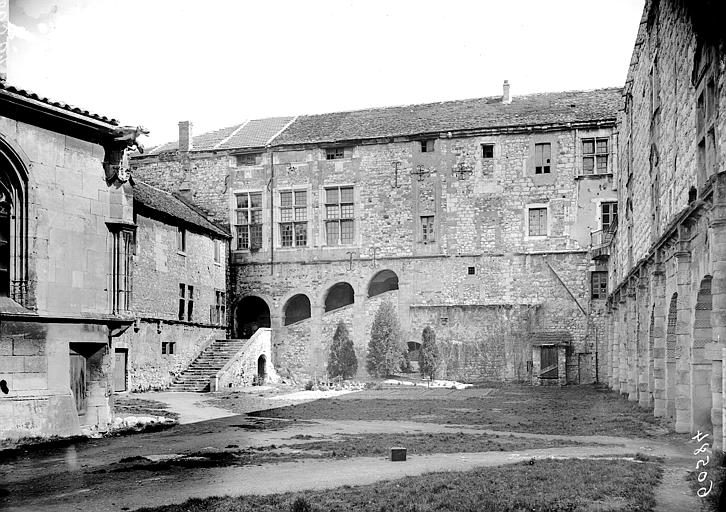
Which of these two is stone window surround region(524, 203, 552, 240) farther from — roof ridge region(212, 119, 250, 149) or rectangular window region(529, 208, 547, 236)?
roof ridge region(212, 119, 250, 149)

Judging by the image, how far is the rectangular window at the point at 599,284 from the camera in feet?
116

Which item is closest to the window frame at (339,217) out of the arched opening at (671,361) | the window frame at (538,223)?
the window frame at (538,223)

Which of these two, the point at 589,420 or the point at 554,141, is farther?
the point at 554,141

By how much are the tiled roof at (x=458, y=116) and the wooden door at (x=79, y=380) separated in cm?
2401

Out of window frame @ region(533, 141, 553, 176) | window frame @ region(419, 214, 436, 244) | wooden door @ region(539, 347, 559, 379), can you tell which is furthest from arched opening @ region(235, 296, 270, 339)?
window frame @ region(533, 141, 553, 176)

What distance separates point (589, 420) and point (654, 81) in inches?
374

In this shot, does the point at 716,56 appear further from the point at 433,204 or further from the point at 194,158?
the point at 194,158

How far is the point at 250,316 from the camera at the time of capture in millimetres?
40906

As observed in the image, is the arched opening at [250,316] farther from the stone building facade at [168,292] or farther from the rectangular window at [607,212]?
the rectangular window at [607,212]

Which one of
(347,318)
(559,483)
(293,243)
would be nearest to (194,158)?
(293,243)

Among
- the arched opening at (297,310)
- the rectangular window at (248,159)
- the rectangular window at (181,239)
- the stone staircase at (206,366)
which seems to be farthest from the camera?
the arched opening at (297,310)

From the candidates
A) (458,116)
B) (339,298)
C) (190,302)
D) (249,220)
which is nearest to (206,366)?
(190,302)

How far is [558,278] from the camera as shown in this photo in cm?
3538

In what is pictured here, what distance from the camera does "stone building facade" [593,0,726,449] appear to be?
42.1 ft
